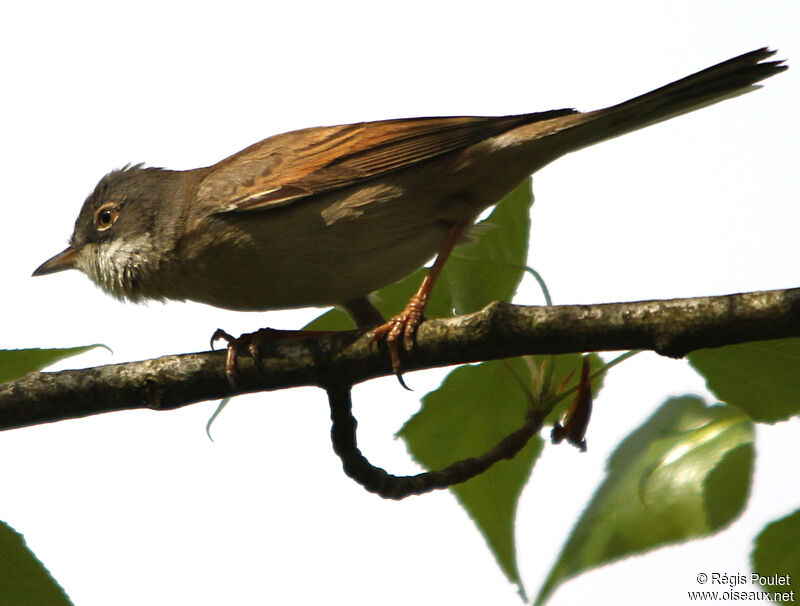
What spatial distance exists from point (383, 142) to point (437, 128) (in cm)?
31

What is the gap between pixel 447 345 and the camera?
2.98 metres

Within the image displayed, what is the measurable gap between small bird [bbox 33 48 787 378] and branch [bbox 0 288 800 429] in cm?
74

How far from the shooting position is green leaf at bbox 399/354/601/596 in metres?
3.10

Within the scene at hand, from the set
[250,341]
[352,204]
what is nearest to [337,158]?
[352,204]

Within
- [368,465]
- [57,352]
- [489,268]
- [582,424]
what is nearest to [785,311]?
[582,424]

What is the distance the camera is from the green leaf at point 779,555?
2529mm

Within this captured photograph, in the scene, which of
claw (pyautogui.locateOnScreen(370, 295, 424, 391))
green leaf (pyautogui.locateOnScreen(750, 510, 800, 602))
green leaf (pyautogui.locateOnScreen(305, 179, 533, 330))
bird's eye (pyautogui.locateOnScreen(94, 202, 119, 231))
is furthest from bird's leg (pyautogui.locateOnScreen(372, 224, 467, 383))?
bird's eye (pyautogui.locateOnScreen(94, 202, 119, 231))

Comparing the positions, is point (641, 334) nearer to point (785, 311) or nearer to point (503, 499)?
point (785, 311)

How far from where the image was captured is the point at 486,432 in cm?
332

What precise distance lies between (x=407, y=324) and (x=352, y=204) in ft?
3.67

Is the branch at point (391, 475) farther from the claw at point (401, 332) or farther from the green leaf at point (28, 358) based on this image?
the green leaf at point (28, 358)

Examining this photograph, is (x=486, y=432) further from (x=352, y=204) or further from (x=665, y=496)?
(x=352, y=204)

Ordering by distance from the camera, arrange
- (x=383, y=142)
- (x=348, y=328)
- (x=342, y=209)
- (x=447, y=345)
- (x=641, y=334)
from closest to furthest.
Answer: (x=641, y=334) → (x=447, y=345) → (x=348, y=328) → (x=342, y=209) → (x=383, y=142)

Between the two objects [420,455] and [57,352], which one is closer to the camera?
[57,352]
